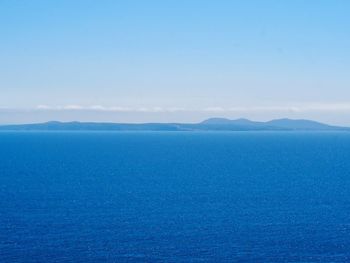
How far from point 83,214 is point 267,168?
6524 cm

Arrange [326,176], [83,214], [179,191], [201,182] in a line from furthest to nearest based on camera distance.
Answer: [326,176]
[201,182]
[179,191]
[83,214]

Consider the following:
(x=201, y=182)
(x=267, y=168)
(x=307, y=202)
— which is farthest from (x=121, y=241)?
(x=267, y=168)

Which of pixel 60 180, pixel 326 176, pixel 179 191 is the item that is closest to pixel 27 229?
pixel 179 191

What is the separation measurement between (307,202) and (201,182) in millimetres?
24880

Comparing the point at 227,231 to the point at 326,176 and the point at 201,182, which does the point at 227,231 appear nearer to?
the point at 201,182

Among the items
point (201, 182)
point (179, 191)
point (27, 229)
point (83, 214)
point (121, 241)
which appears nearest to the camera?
point (121, 241)

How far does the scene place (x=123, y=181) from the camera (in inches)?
3524

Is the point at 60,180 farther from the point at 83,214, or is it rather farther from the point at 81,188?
the point at 83,214

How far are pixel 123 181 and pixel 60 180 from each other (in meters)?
10.5

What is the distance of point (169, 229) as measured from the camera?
49.7 m

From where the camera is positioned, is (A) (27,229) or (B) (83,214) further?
(B) (83,214)

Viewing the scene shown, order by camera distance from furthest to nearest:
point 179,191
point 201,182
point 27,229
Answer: point 201,182
point 179,191
point 27,229

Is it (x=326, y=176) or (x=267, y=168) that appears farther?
(x=267, y=168)

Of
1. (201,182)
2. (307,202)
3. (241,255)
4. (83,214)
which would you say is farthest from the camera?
(201,182)
